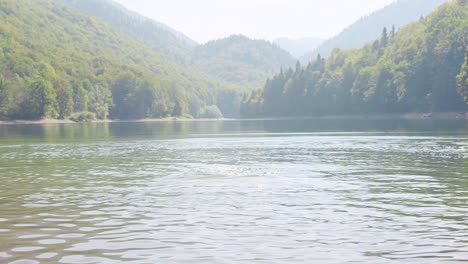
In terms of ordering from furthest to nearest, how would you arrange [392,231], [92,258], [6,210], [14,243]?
1. [6,210]
2. [392,231]
3. [14,243]
4. [92,258]

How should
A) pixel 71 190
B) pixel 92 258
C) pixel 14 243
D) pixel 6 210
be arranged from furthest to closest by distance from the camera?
pixel 71 190, pixel 6 210, pixel 14 243, pixel 92 258

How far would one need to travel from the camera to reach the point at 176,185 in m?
36.9

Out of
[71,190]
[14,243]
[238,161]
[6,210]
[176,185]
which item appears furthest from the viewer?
[238,161]

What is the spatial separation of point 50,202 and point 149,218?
718 centimetres

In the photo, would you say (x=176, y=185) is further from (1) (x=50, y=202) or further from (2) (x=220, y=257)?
(2) (x=220, y=257)

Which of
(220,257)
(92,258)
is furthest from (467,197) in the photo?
(92,258)

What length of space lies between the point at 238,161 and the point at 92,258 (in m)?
37.3

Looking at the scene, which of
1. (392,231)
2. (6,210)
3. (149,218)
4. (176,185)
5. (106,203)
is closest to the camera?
(392,231)

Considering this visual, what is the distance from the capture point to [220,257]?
753 inches

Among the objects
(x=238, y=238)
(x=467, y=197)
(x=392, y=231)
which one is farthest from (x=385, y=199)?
(x=238, y=238)

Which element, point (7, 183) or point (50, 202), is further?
point (7, 183)

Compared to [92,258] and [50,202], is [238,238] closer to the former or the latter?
[92,258]

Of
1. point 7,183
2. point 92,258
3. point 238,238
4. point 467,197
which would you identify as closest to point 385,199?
point 467,197

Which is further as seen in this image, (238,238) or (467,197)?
(467,197)
